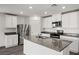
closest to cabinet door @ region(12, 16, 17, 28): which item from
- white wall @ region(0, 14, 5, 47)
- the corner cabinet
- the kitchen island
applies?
the corner cabinet

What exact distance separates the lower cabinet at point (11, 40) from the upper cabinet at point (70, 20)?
2.62m

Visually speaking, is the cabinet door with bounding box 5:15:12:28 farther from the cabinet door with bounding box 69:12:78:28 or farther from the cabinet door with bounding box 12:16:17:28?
the cabinet door with bounding box 69:12:78:28

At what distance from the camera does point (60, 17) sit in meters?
3.55

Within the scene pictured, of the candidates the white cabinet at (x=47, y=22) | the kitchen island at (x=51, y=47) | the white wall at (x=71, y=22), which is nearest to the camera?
the kitchen island at (x=51, y=47)

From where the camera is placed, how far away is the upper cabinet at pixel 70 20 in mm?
2904

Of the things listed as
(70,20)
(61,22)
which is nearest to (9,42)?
(61,22)

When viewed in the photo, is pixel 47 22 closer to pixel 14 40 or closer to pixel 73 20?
pixel 73 20

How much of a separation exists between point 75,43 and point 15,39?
2900 millimetres

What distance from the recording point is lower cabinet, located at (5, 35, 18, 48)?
3433mm

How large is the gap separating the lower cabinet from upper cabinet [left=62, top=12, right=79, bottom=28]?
262 cm

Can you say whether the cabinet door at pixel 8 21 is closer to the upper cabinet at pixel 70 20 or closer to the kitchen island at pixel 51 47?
the kitchen island at pixel 51 47

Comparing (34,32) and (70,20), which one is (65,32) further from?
(34,32)

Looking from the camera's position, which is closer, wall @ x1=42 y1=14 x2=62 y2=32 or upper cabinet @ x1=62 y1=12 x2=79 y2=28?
upper cabinet @ x1=62 y1=12 x2=79 y2=28

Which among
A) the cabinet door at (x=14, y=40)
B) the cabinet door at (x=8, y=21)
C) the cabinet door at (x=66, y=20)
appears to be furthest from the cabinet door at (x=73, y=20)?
the cabinet door at (x=8, y=21)
